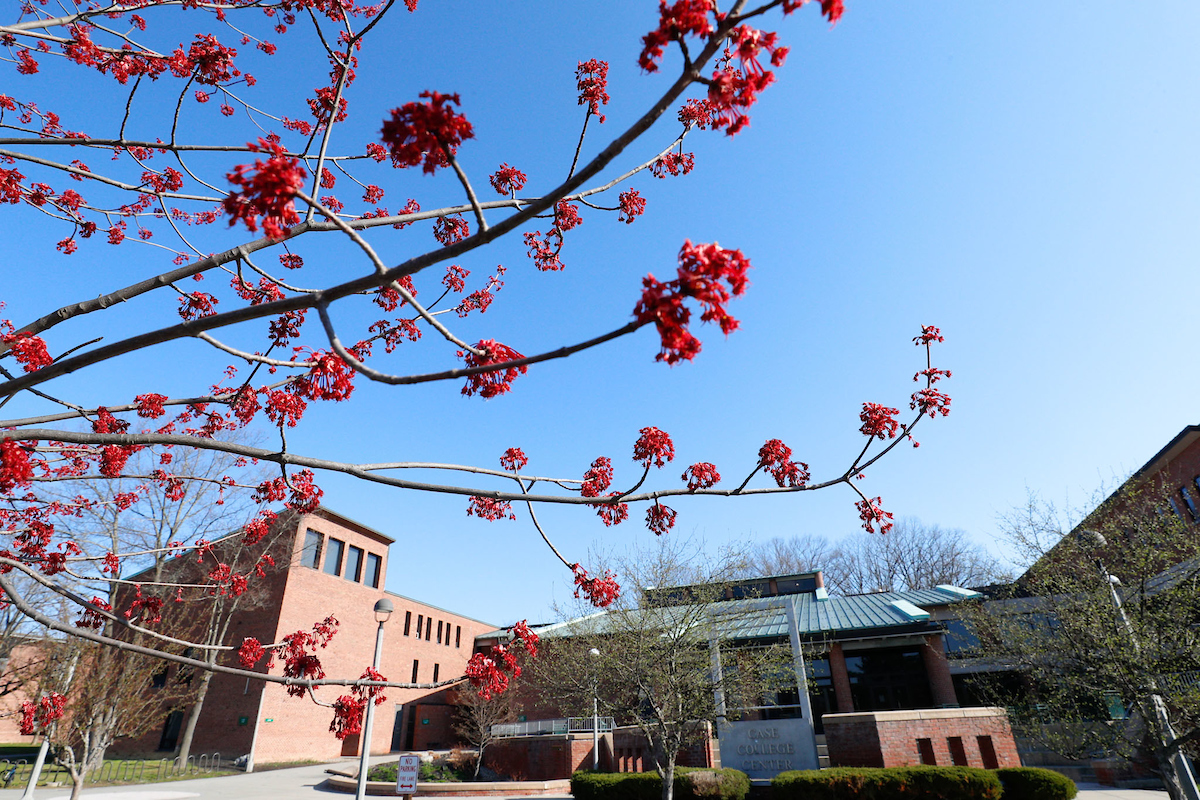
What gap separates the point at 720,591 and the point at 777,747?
5.51 m

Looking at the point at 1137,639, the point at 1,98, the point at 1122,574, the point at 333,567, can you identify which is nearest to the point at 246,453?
the point at 1,98

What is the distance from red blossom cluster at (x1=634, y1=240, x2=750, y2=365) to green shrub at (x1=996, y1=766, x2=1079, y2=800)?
62.3 feet

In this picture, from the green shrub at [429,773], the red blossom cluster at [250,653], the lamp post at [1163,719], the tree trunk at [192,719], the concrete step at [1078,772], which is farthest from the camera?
the tree trunk at [192,719]

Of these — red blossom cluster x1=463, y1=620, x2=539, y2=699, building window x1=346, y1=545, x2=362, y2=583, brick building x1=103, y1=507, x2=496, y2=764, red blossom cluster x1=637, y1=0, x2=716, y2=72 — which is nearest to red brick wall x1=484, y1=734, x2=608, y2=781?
brick building x1=103, y1=507, x2=496, y2=764

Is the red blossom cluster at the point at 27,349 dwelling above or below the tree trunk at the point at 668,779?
above

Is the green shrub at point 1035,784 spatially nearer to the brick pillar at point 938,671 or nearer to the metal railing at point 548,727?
the brick pillar at point 938,671

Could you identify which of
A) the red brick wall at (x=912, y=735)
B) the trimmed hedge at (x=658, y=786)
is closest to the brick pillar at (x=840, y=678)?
the red brick wall at (x=912, y=735)

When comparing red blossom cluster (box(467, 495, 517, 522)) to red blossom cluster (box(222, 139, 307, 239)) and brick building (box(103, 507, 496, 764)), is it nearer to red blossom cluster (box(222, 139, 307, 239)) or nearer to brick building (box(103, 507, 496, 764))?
red blossom cluster (box(222, 139, 307, 239))

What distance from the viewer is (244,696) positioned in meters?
24.0

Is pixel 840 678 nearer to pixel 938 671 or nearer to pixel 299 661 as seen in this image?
pixel 938 671

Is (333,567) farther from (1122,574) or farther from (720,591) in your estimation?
(1122,574)

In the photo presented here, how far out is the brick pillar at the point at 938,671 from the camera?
20.9 m

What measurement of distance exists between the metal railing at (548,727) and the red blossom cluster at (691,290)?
80.7 ft

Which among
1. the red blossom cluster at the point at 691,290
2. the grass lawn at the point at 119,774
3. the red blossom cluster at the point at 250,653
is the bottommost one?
the grass lawn at the point at 119,774
